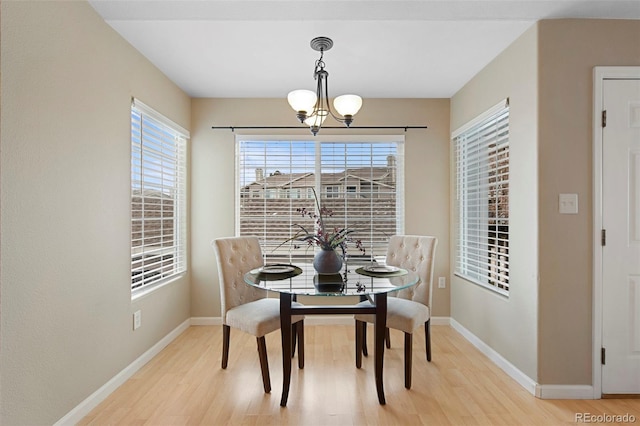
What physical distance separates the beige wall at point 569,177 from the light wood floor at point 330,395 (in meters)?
0.38

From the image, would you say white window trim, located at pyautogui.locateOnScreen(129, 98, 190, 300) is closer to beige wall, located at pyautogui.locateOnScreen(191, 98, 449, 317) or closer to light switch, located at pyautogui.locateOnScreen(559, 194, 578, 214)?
beige wall, located at pyautogui.locateOnScreen(191, 98, 449, 317)

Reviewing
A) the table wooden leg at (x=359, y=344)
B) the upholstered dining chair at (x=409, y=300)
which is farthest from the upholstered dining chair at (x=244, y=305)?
the upholstered dining chair at (x=409, y=300)

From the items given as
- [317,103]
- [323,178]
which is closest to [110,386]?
[317,103]

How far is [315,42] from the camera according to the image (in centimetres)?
244

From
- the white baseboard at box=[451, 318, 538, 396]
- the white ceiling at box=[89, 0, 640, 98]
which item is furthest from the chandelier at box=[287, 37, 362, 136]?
the white baseboard at box=[451, 318, 538, 396]

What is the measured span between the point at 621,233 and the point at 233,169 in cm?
344

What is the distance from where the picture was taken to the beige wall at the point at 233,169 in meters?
3.69

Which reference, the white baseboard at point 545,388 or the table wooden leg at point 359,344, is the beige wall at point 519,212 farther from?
the table wooden leg at point 359,344

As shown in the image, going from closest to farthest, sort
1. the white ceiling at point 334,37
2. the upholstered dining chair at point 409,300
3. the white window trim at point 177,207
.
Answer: the white ceiling at point 334,37 → the upholstered dining chair at point 409,300 → the white window trim at point 177,207

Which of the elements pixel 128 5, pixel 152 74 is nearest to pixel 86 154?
pixel 128 5

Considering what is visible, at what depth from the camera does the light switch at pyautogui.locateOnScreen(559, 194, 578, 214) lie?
221 cm

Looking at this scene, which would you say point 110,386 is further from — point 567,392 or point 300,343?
point 567,392

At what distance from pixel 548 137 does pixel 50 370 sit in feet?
11.1

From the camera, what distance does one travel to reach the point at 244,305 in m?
2.62
